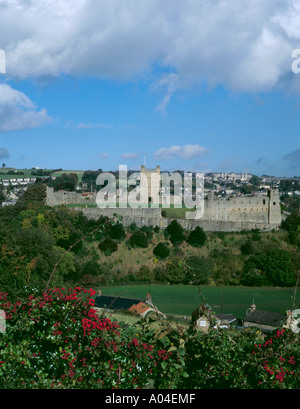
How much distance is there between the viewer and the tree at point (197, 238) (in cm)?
3259

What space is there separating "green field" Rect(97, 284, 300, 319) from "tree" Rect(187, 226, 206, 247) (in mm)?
6613

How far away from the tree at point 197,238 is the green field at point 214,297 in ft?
21.7

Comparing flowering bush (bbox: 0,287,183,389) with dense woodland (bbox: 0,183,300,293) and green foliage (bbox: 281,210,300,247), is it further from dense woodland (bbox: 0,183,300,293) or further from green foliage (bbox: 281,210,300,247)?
green foliage (bbox: 281,210,300,247)

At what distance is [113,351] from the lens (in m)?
4.41

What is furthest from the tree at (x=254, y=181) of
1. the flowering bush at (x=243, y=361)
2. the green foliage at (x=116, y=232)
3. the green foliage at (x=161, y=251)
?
the flowering bush at (x=243, y=361)

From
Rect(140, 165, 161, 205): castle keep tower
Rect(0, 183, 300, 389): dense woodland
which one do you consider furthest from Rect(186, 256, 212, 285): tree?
Rect(0, 183, 300, 389): dense woodland

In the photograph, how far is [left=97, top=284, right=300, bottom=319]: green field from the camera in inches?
730

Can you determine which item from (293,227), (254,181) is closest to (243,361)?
(293,227)

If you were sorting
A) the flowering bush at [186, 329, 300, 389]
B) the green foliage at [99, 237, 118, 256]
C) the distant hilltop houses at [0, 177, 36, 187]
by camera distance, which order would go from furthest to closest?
1. the distant hilltop houses at [0, 177, 36, 187]
2. the green foliage at [99, 237, 118, 256]
3. the flowering bush at [186, 329, 300, 389]

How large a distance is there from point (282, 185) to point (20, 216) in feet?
207

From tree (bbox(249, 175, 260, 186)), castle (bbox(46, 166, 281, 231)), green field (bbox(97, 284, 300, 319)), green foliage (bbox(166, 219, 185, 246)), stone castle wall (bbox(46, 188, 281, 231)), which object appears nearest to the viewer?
green field (bbox(97, 284, 300, 319))

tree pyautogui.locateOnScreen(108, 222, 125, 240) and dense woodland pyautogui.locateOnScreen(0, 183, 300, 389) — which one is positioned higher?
tree pyautogui.locateOnScreen(108, 222, 125, 240)

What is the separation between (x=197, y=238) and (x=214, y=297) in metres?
10.3

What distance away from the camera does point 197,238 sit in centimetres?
3259
